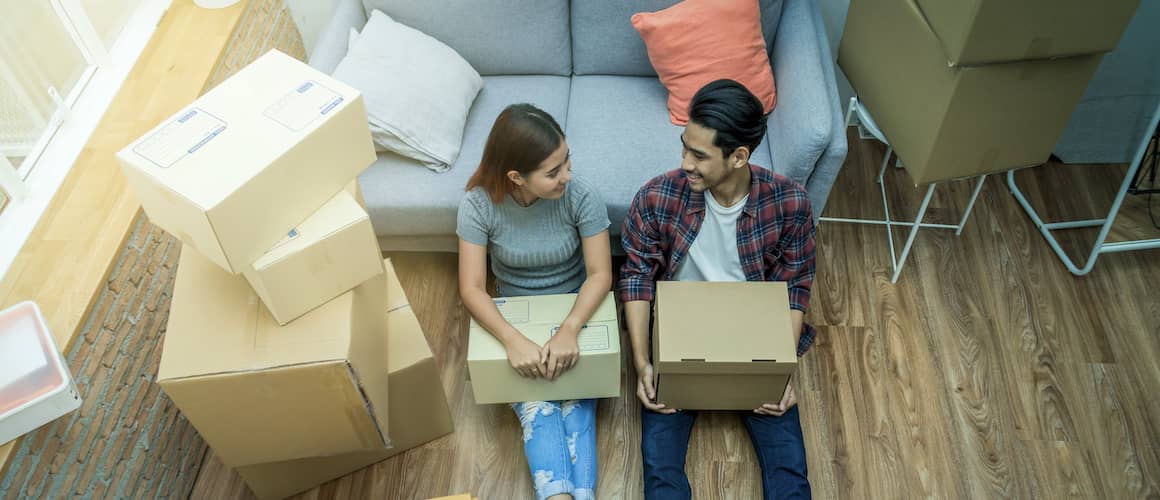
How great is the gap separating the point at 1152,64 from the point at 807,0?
110 centimetres

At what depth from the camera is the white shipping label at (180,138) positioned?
49.4 inches

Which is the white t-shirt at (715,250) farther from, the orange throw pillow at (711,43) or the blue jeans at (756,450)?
the orange throw pillow at (711,43)

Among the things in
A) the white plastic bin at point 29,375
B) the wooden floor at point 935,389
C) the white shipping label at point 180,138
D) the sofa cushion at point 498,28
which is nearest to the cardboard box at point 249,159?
the white shipping label at point 180,138

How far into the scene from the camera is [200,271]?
4.85ft

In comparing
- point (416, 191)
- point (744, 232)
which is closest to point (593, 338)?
point (744, 232)

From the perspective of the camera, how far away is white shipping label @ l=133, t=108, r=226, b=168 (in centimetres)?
125

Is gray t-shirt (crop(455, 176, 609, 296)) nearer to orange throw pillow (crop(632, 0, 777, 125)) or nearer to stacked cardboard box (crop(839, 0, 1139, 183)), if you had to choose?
orange throw pillow (crop(632, 0, 777, 125))

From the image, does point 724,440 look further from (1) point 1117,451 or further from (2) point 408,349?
(1) point 1117,451

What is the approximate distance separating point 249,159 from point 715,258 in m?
1.05

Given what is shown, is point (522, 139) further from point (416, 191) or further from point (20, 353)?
point (20, 353)

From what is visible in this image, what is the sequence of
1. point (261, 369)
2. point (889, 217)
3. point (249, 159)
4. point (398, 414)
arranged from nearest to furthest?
point (249, 159), point (261, 369), point (398, 414), point (889, 217)

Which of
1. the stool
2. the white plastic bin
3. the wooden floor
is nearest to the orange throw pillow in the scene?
the stool

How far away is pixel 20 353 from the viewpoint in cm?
133

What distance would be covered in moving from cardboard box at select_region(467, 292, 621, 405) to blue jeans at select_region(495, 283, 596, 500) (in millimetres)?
32
